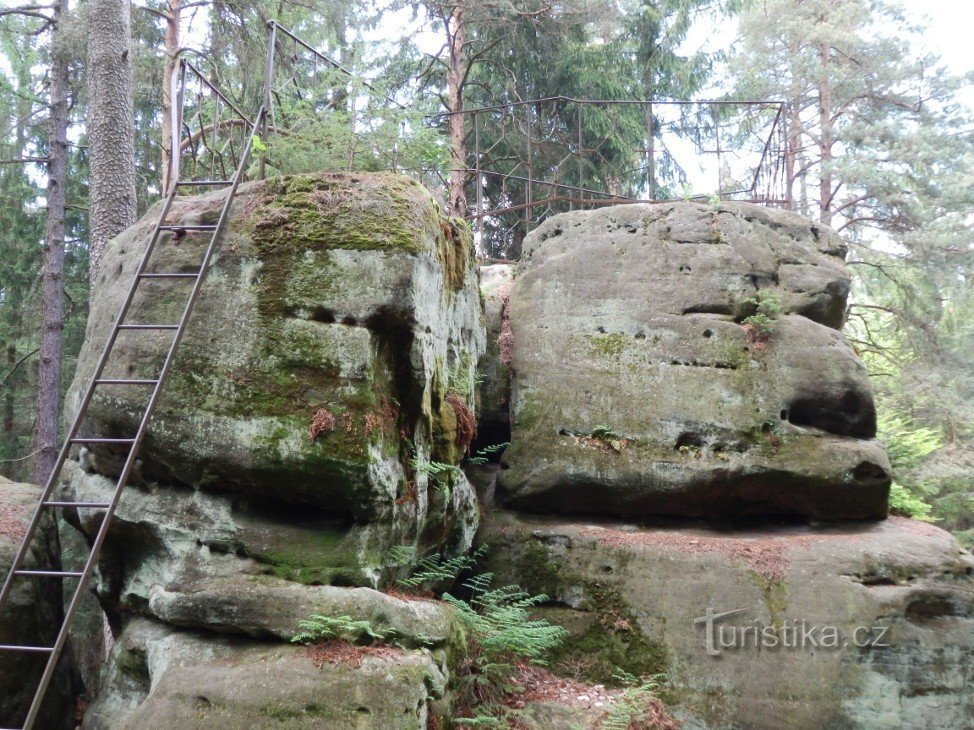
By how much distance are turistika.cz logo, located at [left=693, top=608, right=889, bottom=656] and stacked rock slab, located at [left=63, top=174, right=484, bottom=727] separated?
3.03m

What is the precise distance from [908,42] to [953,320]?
6.95m

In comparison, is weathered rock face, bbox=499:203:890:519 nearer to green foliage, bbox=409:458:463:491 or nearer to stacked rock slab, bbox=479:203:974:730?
stacked rock slab, bbox=479:203:974:730

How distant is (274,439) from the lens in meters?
5.30

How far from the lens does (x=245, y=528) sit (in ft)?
17.5

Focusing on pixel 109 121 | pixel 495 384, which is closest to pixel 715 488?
pixel 495 384

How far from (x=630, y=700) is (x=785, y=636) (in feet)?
5.63

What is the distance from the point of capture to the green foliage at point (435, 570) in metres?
5.96

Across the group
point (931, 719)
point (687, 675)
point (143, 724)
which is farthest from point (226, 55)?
point (931, 719)

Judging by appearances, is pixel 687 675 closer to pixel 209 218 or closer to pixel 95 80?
pixel 209 218

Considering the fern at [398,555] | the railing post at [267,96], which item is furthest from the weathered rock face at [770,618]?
the railing post at [267,96]

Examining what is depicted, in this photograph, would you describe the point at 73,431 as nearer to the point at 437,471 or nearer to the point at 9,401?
the point at 437,471

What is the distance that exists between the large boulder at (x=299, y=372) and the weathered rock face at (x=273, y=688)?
2.24ft

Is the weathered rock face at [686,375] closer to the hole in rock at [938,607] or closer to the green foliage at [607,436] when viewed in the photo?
the green foliage at [607,436]

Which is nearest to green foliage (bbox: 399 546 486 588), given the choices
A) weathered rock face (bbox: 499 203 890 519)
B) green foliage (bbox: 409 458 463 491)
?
green foliage (bbox: 409 458 463 491)
